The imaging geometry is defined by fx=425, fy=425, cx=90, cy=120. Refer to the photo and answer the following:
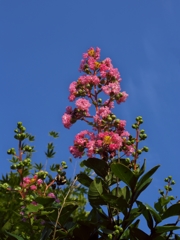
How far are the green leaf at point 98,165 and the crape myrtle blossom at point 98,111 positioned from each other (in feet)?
0.64

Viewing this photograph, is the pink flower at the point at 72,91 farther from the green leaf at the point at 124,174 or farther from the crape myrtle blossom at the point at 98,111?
the green leaf at the point at 124,174

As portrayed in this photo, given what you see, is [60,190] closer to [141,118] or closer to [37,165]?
[37,165]

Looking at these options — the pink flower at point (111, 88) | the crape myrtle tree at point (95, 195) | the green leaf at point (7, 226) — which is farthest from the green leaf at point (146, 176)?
the pink flower at point (111, 88)

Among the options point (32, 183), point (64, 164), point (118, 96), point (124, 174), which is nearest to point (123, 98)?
point (118, 96)

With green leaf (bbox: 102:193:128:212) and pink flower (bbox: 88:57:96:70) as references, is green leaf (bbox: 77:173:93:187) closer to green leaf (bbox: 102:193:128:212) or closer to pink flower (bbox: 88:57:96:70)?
A: green leaf (bbox: 102:193:128:212)

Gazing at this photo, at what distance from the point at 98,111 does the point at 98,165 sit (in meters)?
0.55

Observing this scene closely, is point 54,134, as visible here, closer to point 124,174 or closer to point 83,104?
point 83,104

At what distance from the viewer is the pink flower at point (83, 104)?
10.3ft

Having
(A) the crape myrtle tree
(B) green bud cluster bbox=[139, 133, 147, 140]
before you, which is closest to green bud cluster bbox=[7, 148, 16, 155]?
(A) the crape myrtle tree

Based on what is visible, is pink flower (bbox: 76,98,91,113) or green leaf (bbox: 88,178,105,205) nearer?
green leaf (bbox: 88,178,105,205)

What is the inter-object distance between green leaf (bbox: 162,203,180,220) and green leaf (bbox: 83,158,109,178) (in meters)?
0.43

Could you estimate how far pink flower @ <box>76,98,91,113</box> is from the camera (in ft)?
10.3

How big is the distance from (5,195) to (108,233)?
727 millimetres

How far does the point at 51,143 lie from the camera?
3889 millimetres
